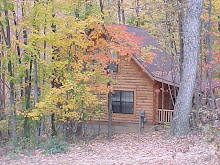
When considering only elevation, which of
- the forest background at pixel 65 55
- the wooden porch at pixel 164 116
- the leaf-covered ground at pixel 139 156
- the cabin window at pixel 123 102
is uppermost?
the forest background at pixel 65 55

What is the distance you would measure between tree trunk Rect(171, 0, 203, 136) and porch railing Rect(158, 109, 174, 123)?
12.0 feet

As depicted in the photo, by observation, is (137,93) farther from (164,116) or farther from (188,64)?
(188,64)

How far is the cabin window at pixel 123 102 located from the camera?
1791cm

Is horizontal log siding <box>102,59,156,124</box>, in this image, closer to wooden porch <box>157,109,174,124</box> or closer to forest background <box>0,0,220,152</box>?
wooden porch <box>157,109,174,124</box>

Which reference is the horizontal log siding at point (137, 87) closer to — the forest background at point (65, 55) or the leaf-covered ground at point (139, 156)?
the forest background at point (65, 55)

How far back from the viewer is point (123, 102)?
59.2 ft

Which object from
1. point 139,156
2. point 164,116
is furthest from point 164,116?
point 139,156

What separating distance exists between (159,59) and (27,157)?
10.6m

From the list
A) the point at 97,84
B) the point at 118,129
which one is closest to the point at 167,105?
the point at 118,129

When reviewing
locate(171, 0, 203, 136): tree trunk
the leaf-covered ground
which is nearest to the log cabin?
locate(171, 0, 203, 136): tree trunk

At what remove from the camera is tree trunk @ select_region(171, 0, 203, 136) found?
12234 millimetres

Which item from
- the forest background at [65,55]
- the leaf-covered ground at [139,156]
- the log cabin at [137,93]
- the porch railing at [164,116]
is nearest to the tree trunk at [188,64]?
the forest background at [65,55]

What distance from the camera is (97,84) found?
45.6ft

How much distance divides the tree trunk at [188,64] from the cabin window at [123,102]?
5.16 metres
